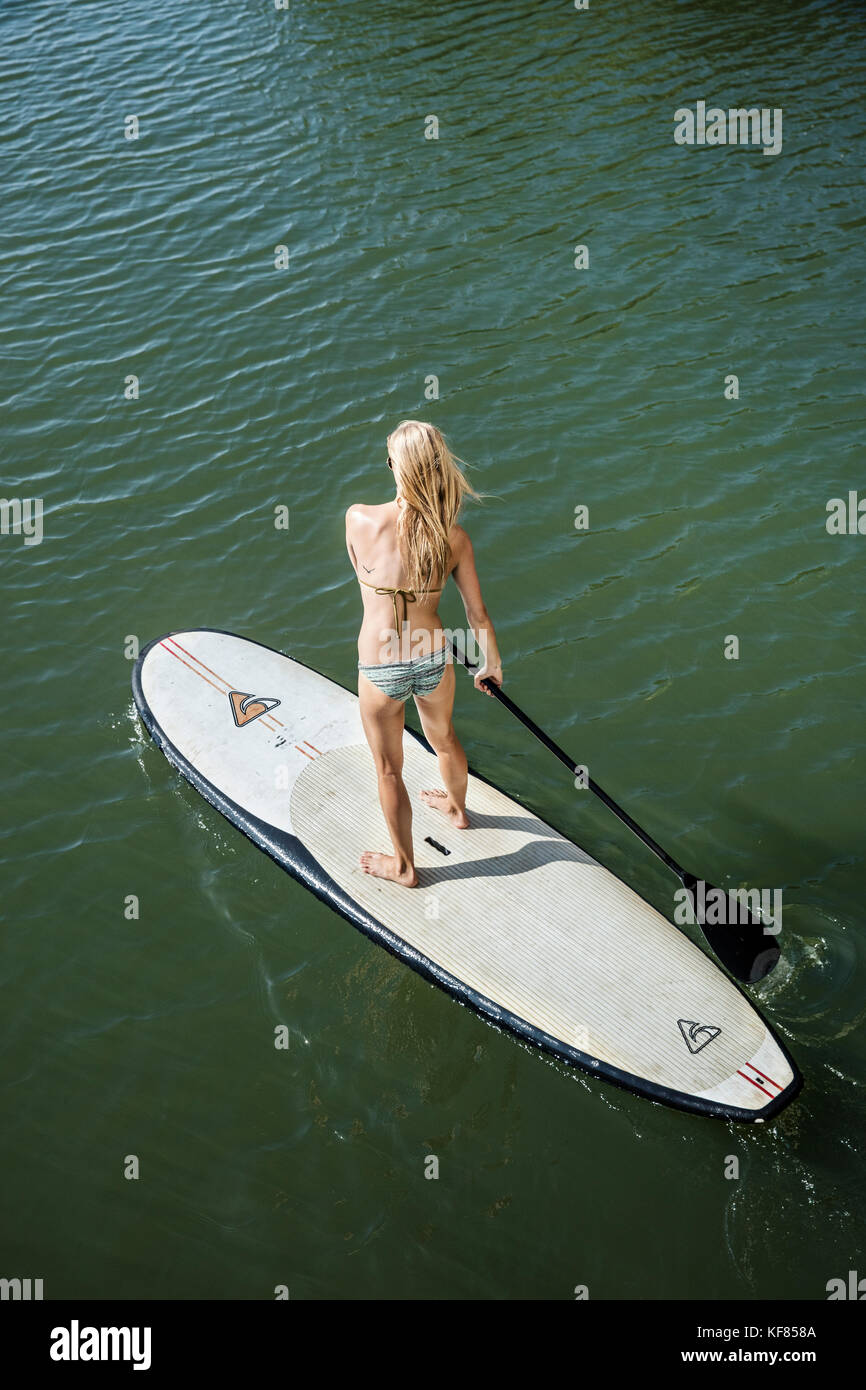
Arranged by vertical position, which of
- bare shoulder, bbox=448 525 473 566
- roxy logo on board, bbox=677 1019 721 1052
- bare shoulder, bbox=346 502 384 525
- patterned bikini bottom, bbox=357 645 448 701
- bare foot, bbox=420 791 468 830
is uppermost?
→ bare shoulder, bbox=346 502 384 525

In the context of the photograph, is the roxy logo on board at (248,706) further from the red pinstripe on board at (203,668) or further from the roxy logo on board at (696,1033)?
the roxy logo on board at (696,1033)

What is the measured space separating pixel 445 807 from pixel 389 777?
0.81m

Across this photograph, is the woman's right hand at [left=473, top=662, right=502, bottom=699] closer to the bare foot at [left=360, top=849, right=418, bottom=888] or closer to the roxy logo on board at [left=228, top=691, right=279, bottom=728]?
the bare foot at [left=360, top=849, right=418, bottom=888]

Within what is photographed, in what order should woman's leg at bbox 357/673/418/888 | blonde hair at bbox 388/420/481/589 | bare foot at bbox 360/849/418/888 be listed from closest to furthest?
blonde hair at bbox 388/420/481/589
woman's leg at bbox 357/673/418/888
bare foot at bbox 360/849/418/888

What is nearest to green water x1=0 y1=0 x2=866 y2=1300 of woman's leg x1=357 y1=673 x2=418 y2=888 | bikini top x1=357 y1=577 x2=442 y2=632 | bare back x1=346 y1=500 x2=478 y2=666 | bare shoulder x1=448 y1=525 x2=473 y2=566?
woman's leg x1=357 y1=673 x2=418 y2=888

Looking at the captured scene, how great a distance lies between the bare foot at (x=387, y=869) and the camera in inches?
238

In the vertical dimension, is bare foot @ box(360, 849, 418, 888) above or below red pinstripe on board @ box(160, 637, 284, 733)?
below

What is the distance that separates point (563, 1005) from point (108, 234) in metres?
9.98

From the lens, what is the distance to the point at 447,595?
320 inches

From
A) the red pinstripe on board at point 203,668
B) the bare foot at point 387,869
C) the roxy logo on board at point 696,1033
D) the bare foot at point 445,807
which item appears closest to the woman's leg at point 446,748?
the bare foot at point 445,807

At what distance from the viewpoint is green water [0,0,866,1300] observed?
197 inches

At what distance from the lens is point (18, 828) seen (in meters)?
6.62

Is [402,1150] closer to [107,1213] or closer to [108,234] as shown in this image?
[107,1213]

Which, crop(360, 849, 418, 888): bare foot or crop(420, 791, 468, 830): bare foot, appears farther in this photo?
crop(420, 791, 468, 830): bare foot
